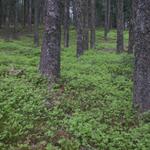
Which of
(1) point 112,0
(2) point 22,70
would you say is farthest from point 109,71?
(1) point 112,0

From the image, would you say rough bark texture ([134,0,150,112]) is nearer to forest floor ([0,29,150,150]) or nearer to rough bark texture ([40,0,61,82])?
forest floor ([0,29,150,150])

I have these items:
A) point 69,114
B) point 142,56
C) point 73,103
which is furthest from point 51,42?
point 142,56

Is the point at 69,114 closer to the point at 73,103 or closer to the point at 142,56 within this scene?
the point at 73,103

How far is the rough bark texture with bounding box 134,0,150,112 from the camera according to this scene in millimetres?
9805

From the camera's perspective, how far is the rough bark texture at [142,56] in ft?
32.2

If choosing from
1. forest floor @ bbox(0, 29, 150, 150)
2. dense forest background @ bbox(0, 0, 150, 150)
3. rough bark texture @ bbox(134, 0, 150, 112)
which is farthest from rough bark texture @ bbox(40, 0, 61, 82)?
rough bark texture @ bbox(134, 0, 150, 112)

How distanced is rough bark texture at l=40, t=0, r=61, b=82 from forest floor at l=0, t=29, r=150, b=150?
40 cm

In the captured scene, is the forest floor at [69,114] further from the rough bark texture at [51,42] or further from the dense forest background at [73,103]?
the rough bark texture at [51,42]

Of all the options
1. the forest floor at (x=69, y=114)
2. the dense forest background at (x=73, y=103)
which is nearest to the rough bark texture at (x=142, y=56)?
the dense forest background at (x=73, y=103)

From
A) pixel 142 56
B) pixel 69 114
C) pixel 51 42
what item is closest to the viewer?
pixel 69 114

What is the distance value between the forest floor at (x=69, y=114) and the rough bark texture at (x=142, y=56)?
0.45 meters

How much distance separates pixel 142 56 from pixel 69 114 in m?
2.71

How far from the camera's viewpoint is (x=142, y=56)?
9898 millimetres

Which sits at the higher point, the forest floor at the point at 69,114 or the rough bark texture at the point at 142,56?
the rough bark texture at the point at 142,56
